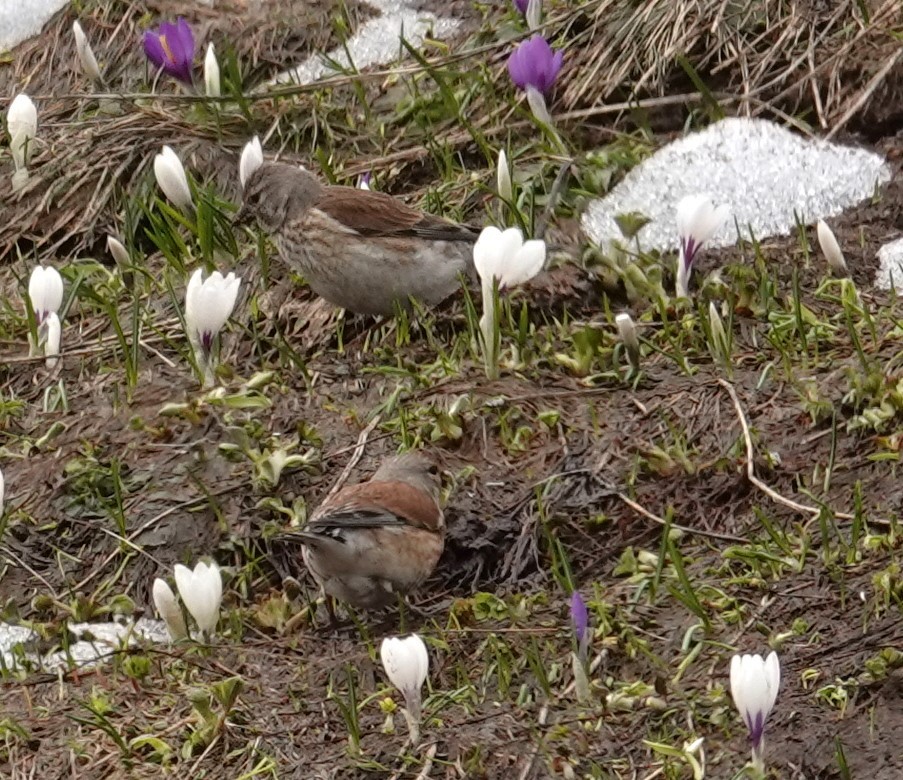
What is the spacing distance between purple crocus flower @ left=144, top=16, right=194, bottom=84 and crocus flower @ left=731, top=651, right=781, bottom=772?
3804mm

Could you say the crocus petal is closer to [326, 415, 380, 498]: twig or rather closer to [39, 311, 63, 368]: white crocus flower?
[326, 415, 380, 498]: twig

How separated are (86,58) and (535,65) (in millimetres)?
1914

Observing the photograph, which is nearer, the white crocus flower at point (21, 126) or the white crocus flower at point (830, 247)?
the white crocus flower at point (830, 247)

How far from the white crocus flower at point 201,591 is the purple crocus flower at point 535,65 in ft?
8.02

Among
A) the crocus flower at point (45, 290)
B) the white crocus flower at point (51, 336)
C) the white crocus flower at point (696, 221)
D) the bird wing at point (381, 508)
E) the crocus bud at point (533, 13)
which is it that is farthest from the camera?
the crocus bud at point (533, 13)

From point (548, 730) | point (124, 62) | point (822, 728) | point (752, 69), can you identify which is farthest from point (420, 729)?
point (124, 62)

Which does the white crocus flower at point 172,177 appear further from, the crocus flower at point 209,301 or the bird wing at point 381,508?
the bird wing at point 381,508

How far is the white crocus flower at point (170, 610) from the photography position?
14.3 feet

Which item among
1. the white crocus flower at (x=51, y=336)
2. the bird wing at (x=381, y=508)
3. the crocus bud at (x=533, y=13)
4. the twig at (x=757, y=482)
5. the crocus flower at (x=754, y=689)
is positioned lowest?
the white crocus flower at (x=51, y=336)

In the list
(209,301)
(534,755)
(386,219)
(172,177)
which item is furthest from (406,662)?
(172,177)

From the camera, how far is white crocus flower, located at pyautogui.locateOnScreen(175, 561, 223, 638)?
429cm

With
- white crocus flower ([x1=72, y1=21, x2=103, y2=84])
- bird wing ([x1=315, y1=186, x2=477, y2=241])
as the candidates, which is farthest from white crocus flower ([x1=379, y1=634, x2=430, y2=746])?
white crocus flower ([x1=72, y1=21, x2=103, y2=84])

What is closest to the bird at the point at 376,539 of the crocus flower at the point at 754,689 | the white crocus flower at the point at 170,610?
the white crocus flower at the point at 170,610

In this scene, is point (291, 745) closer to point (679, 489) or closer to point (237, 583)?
point (237, 583)
